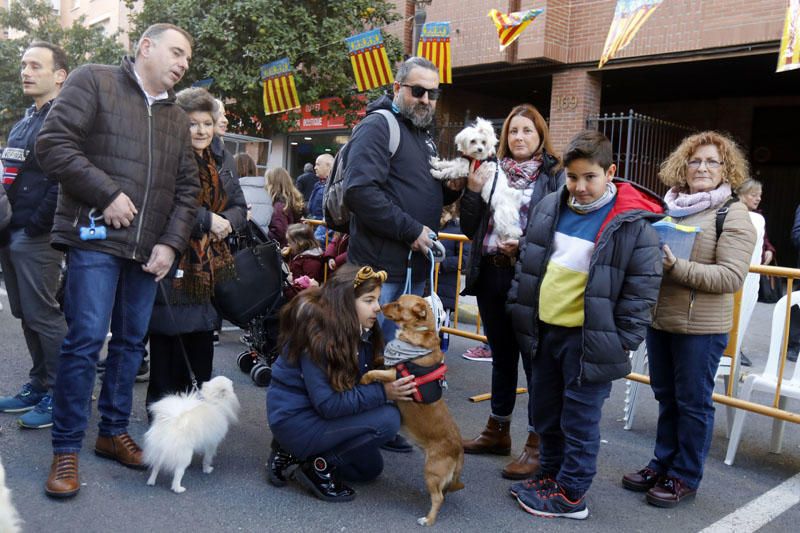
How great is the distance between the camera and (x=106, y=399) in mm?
3646

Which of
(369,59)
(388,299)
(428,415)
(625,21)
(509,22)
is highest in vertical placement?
(509,22)

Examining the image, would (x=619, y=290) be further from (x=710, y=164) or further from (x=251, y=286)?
(x=251, y=286)

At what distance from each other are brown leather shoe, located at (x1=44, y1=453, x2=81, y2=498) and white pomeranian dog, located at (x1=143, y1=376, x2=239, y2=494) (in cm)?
33

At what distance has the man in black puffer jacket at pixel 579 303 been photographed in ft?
10.4

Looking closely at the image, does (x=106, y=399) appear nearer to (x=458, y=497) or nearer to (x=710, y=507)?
(x=458, y=497)

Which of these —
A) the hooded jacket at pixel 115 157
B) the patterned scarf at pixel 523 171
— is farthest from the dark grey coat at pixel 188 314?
the patterned scarf at pixel 523 171

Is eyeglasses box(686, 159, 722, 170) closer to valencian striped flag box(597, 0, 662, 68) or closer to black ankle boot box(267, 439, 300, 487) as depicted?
black ankle boot box(267, 439, 300, 487)

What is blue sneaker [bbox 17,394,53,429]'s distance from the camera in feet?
13.3

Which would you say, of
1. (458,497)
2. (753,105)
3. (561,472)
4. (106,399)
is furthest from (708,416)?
(753,105)

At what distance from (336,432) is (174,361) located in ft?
4.48

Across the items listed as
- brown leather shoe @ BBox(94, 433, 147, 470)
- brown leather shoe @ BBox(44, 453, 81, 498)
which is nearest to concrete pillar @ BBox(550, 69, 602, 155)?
brown leather shoe @ BBox(94, 433, 147, 470)

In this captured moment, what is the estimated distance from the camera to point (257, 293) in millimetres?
4871

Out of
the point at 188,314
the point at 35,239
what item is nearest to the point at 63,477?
the point at 188,314

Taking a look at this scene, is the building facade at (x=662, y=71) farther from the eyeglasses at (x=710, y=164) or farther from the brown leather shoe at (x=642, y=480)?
the brown leather shoe at (x=642, y=480)
